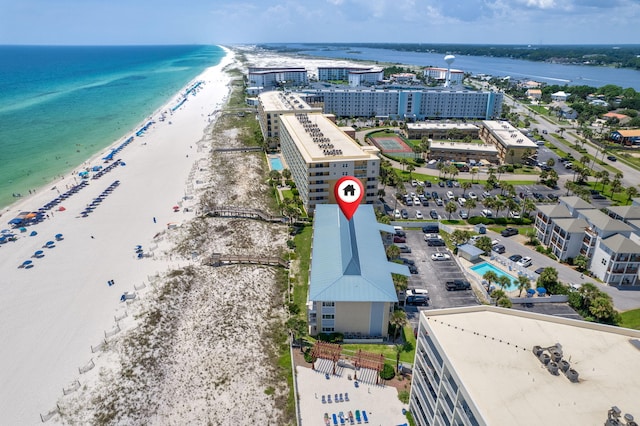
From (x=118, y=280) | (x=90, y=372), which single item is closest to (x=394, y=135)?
(x=118, y=280)

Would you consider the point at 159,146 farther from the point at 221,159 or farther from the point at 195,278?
the point at 195,278

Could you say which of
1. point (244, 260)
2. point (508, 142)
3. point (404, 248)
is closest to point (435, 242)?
point (404, 248)

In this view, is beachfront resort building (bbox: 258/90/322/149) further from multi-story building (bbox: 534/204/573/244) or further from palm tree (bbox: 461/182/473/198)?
multi-story building (bbox: 534/204/573/244)

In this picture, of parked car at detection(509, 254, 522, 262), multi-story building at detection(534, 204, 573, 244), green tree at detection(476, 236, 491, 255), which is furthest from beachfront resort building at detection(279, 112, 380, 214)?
multi-story building at detection(534, 204, 573, 244)

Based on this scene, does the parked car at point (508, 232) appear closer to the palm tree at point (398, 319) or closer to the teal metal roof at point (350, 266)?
the teal metal roof at point (350, 266)

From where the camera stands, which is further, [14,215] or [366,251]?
[14,215]

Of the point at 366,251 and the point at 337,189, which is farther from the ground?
the point at 337,189
